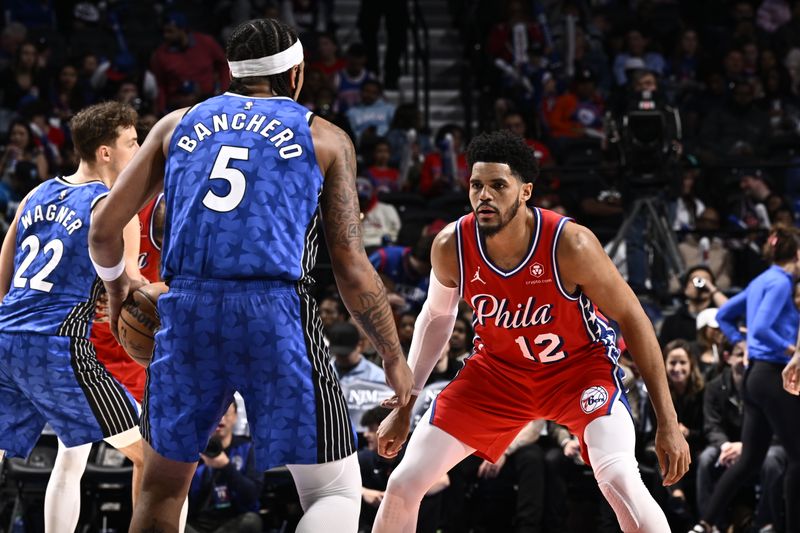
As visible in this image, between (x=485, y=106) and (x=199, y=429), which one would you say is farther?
(x=485, y=106)

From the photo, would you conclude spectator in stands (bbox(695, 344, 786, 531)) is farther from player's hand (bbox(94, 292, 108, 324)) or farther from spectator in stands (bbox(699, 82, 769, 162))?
spectator in stands (bbox(699, 82, 769, 162))

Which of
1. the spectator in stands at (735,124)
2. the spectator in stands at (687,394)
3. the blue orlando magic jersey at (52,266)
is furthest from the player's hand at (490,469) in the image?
the spectator in stands at (735,124)

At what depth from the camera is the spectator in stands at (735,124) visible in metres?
12.9

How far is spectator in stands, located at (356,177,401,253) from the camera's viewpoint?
10.6 metres

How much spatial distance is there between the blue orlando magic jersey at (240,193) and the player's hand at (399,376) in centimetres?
39

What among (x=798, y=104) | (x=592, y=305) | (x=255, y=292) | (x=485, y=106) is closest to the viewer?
(x=255, y=292)

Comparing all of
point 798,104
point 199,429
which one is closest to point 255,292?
point 199,429

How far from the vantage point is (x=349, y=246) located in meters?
3.81

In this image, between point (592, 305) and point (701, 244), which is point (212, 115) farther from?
point (701, 244)

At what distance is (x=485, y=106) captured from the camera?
42.1ft

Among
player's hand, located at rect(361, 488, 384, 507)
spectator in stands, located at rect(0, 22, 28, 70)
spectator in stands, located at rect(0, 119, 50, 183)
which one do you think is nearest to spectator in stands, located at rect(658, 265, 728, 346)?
player's hand, located at rect(361, 488, 384, 507)

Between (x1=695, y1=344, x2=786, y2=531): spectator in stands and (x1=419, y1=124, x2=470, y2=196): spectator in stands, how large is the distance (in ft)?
11.8

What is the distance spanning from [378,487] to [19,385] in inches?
129

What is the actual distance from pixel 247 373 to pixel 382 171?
25.8ft
